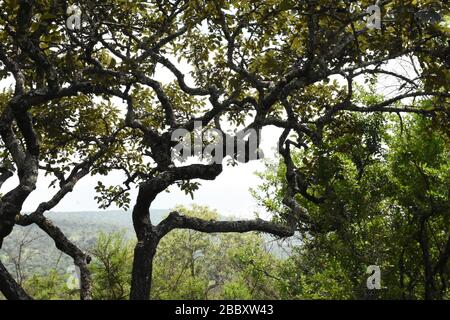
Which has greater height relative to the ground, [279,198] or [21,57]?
[21,57]

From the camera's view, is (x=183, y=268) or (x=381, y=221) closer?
(x=381, y=221)

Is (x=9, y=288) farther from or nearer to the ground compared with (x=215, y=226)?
nearer to the ground

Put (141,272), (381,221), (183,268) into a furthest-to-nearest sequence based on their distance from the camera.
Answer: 1. (183,268)
2. (381,221)
3. (141,272)

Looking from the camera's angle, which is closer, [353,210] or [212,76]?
[353,210]

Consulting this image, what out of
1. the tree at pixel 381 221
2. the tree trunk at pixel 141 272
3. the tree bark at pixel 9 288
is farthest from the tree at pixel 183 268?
the tree bark at pixel 9 288

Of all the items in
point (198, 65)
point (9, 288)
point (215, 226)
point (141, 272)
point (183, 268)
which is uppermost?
point (198, 65)

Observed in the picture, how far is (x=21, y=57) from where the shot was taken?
866 cm

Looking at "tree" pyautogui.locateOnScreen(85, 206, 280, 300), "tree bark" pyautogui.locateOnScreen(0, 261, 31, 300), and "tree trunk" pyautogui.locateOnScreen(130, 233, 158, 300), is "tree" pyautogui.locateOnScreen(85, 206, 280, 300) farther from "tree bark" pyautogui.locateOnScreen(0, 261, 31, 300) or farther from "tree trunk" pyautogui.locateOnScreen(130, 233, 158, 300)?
"tree bark" pyautogui.locateOnScreen(0, 261, 31, 300)

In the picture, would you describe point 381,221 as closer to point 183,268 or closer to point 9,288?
point 9,288

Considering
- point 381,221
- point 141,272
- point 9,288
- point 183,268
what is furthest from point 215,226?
point 183,268

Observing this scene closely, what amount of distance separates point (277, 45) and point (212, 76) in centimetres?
193

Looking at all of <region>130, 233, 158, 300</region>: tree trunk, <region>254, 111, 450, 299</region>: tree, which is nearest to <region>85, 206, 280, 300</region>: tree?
<region>254, 111, 450, 299</region>: tree

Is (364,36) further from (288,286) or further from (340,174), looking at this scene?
(288,286)
